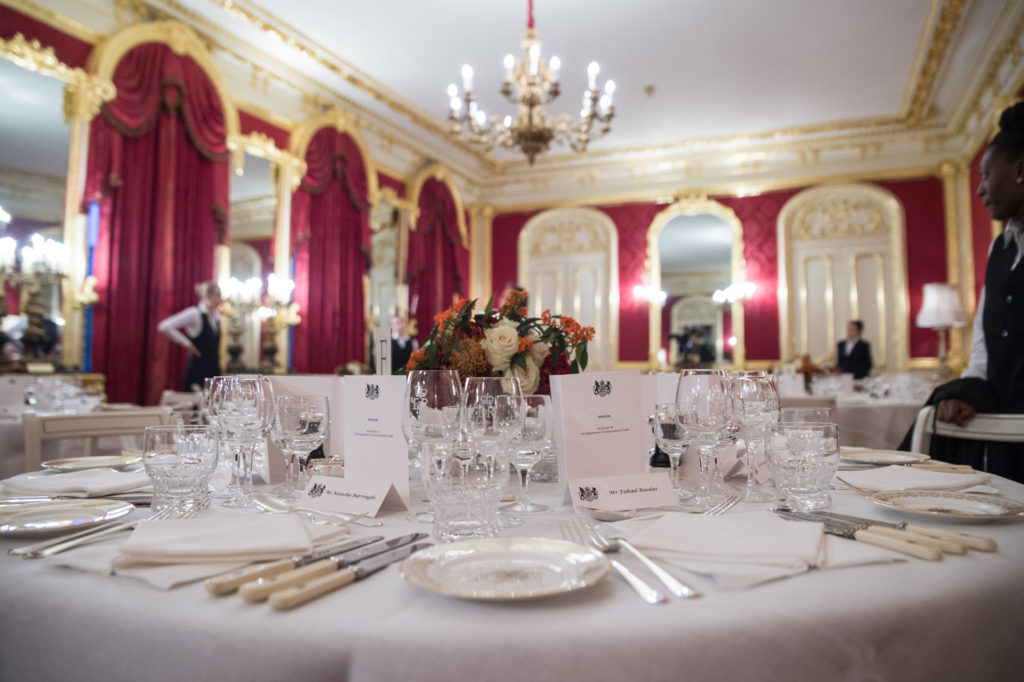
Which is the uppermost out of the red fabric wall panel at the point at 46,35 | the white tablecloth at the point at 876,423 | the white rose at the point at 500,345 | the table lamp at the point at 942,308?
the red fabric wall panel at the point at 46,35

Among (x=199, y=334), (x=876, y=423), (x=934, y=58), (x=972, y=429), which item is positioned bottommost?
(x=876, y=423)

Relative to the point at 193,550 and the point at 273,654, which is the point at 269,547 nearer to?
the point at 193,550

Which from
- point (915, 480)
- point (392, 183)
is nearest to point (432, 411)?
point (915, 480)

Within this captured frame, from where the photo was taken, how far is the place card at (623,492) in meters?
1.06

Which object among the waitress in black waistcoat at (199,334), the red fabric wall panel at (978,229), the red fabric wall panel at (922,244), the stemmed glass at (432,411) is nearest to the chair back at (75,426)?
the stemmed glass at (432,411)

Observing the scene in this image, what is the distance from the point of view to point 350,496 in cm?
109

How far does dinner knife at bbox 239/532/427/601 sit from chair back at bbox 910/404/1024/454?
173 centimetres

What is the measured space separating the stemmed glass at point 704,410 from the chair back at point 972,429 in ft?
3.65

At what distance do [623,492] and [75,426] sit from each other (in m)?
1.97

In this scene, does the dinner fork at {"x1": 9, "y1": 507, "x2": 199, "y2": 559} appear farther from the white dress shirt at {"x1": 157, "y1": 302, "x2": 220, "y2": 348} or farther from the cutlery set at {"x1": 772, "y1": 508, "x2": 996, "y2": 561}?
the white dress shirt at {"x1": 157, "y1": 302, "x2": 220, "y2": 348}

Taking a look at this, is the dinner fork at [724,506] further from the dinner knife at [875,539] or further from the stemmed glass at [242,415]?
the stemmed glass at [242,415]

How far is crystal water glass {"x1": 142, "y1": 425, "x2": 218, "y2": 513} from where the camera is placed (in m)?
1.03

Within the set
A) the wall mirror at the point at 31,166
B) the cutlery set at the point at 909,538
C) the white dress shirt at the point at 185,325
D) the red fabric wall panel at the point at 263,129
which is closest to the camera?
the cutlery set at the point at 909,538

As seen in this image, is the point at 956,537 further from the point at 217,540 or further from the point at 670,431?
the point at 217,540
